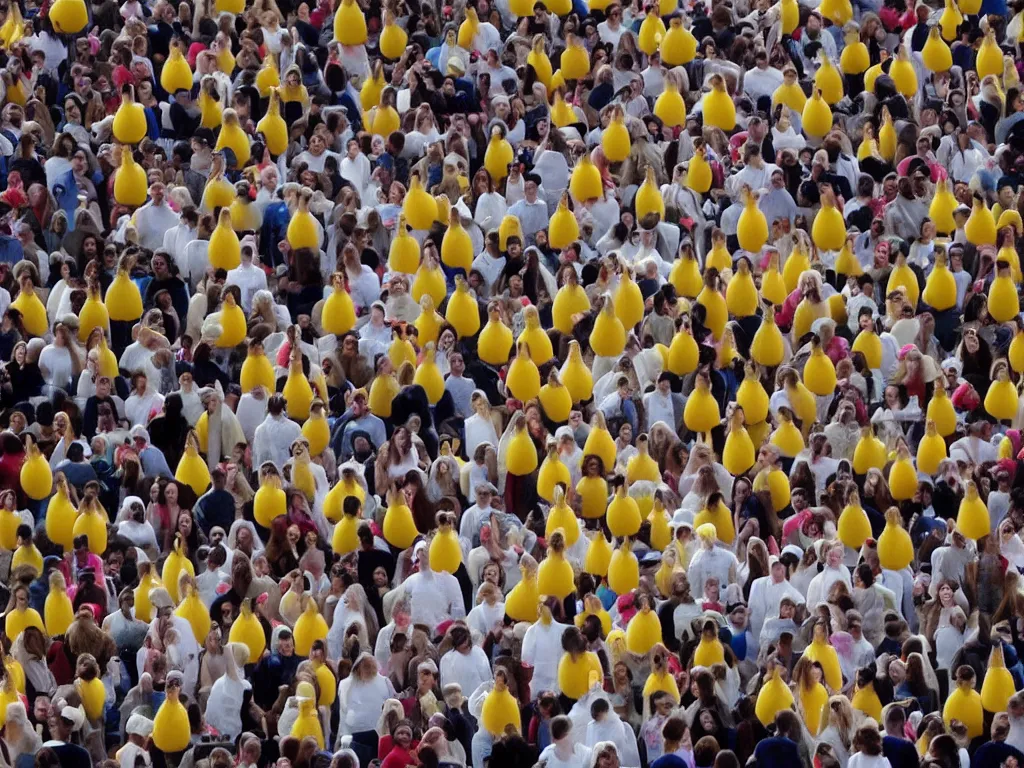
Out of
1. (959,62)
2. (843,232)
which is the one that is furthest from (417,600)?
(959,62)

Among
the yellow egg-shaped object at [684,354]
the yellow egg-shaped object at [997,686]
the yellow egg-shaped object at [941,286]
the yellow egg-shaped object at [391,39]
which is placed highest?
the yellow egg-shaped object at [391,39]

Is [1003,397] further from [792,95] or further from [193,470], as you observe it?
[193,470]

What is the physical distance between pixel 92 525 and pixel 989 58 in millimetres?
11047

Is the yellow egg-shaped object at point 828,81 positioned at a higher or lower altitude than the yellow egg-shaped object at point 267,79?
higher

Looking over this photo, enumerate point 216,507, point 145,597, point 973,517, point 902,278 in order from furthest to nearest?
1. point 902,278
2. point 216,507
3. point 973,517
4. point 145,597

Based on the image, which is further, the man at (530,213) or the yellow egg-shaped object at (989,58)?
the yellow egg-shaped object at (989,58)

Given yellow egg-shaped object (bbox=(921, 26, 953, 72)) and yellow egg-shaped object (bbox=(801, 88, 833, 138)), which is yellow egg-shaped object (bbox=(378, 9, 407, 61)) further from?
yellow egg-shaped object (bbox=(921, 26, 953, 72))

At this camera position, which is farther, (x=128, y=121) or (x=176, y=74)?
(x=176, y=74)

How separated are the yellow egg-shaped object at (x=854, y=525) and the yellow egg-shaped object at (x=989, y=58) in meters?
8.00

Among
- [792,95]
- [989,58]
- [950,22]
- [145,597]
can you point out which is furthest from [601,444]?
[950,22]

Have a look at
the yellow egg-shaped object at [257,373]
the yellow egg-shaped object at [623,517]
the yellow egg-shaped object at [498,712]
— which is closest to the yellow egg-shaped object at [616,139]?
the yellow egg-shaped object at [257,373]

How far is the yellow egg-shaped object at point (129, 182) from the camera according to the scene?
28438mm

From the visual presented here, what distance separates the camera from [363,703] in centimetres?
2216

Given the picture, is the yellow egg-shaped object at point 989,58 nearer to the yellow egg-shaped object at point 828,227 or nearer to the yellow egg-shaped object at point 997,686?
the yellow egg-shaped object at point 828,227
